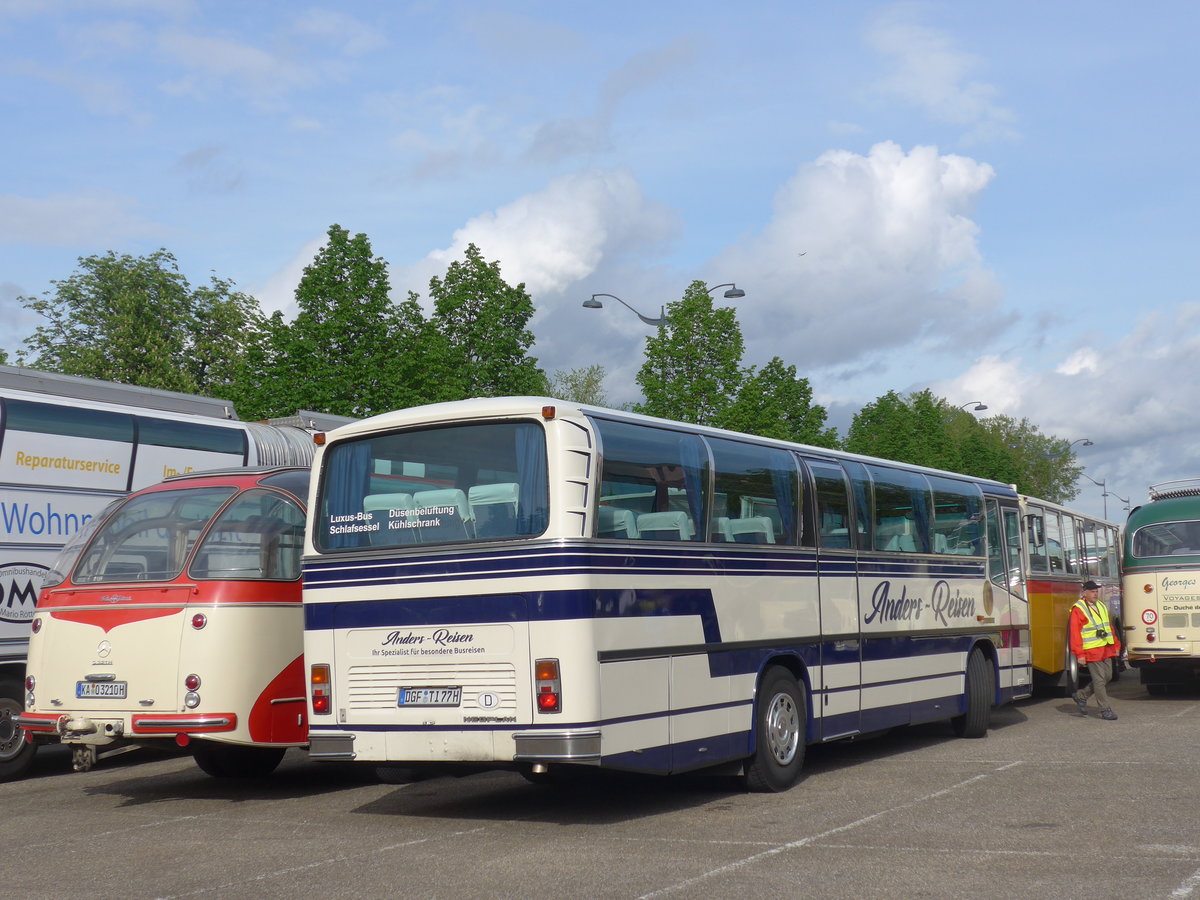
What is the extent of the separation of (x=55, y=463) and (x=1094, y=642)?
12864mm

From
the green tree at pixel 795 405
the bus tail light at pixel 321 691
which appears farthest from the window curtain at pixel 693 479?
the green tree at pixel 795 405

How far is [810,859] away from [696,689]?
230cm

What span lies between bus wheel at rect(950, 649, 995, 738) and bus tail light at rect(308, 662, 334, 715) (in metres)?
8.12

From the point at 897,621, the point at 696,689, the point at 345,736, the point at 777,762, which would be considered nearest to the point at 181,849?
the point at 345,736

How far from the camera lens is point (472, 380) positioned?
3612 cm

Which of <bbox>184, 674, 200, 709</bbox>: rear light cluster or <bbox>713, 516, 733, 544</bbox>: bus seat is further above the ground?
<bbox>713, 516, 733, 544</bbox>: bus seat

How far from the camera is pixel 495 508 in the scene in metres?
9.77

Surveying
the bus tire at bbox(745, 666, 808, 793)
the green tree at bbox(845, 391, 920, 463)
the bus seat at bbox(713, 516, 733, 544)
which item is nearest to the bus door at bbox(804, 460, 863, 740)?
the bus tire at bbox(745, 666, 808, 793)

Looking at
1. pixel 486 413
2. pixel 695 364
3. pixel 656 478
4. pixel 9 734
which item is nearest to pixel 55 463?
pixel 9 734

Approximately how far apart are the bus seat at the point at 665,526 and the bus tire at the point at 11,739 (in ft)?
23.0

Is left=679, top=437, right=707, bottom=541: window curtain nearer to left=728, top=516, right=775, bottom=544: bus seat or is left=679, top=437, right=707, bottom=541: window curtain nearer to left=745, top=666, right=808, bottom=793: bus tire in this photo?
left=728, top=516, right=775, bottom=544: bus seat

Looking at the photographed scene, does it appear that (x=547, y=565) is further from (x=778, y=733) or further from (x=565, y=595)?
(x=778, y=733)

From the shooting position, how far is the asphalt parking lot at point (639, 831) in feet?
25.3

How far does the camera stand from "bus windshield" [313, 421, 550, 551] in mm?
9672
